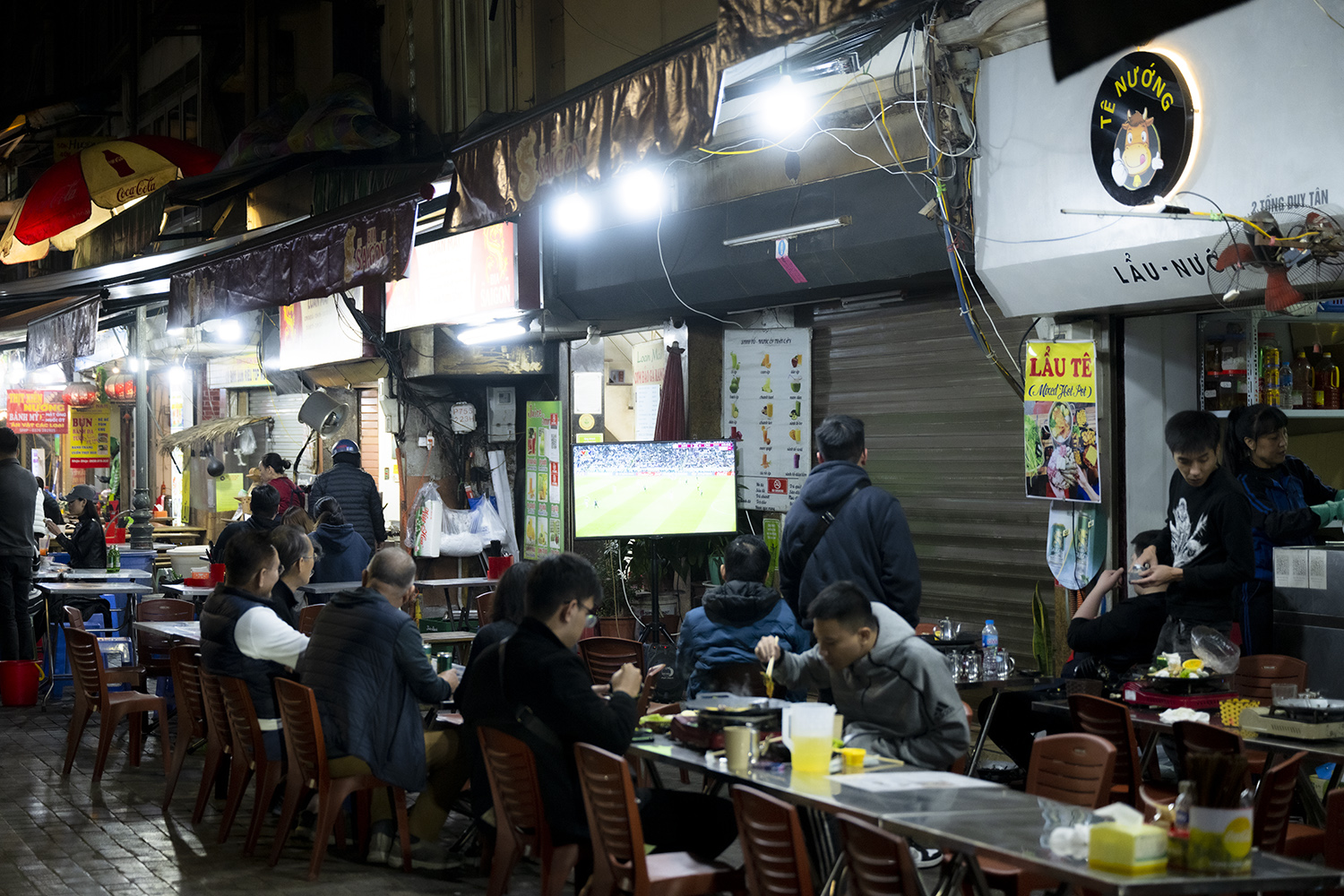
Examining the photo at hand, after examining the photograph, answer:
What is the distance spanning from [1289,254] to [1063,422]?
230 cm

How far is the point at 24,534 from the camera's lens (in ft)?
38.7

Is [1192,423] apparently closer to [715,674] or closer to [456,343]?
[715,674]

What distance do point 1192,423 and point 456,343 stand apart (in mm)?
9570

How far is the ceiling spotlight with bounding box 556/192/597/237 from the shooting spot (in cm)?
1181

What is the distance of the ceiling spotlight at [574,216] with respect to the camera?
1181 cm

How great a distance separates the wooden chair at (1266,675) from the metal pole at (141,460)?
12.7m

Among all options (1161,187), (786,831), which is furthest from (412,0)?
(786,831)

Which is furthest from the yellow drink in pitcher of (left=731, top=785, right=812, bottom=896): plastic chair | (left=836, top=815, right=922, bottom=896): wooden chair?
(left=836, top=815, right=922, bottom=896): wooden chair

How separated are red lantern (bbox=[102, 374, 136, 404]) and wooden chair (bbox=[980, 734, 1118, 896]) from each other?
23.1 metres

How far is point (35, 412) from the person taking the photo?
26.4 meters

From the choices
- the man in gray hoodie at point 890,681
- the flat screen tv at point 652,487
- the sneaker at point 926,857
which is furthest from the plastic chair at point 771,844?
the flat screen tv at point 652,487

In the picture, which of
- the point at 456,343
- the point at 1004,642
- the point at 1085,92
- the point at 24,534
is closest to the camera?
the point at 1085,92

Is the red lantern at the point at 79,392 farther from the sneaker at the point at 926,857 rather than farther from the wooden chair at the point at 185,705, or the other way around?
the sneaker at the point at 926,857

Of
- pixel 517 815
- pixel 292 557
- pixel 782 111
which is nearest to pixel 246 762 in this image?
pixel 292 557
